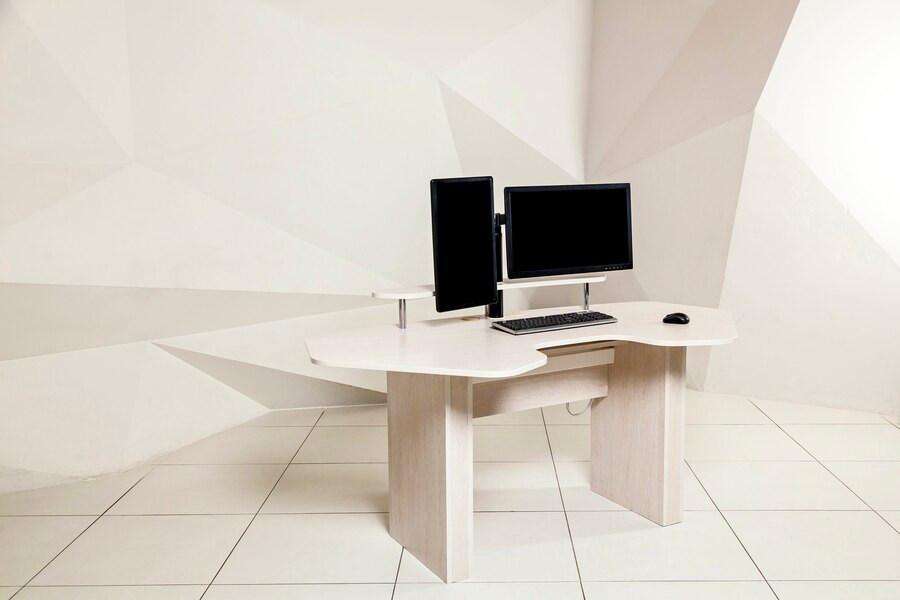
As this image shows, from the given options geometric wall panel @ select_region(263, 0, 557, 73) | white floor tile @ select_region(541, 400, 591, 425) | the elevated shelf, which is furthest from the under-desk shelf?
geometric wall panel @ select_region(263, 0, 557, 73)

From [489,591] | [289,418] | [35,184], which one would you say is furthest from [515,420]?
[35,184]

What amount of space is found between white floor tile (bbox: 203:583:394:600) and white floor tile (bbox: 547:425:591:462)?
1477 mm

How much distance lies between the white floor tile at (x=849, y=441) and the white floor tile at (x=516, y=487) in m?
1.42

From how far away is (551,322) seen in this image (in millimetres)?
3191

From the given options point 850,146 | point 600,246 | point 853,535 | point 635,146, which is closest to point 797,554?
point 853,535

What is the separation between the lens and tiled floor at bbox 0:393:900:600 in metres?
2.81

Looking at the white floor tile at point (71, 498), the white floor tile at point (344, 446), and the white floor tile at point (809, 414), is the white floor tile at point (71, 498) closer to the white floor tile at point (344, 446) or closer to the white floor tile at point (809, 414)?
the white floor tile at point (344, 446)

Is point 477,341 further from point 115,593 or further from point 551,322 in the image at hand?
point 115,593

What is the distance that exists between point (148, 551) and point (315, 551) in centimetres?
65

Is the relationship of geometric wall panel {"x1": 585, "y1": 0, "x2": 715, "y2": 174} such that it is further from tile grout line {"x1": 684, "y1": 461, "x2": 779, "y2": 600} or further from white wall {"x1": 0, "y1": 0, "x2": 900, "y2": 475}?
tile grout line {"x1": 684, "y1": 461, "x2": 779, "y2": 600}

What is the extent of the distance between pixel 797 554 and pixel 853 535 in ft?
1.05

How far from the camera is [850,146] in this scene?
4418 mm

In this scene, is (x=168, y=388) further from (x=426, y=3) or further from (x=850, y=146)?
(x=850, y=146)

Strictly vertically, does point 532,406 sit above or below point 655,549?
above
